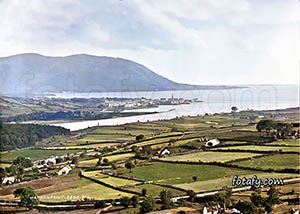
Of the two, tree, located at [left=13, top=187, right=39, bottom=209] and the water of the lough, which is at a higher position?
the water of the lough

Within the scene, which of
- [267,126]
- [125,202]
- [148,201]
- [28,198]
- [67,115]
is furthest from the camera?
[67,115]

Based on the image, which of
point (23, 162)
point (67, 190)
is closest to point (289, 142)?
point (67, 190)

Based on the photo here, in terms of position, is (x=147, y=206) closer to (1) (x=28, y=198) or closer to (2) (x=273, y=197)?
(2) (x=273, y=197)

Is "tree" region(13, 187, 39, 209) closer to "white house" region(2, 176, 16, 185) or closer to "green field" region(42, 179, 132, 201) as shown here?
"green field" region(42, 179, 132, 201)

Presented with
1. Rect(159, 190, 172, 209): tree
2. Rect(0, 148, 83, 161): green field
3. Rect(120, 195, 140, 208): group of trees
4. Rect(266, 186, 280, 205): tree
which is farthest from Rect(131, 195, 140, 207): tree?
Rect(0, 148, 83, 161): green field

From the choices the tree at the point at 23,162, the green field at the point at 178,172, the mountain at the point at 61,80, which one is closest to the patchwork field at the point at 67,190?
the green field at the point at 178,172

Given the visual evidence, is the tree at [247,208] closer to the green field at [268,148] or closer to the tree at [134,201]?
the tree at [134,201]
